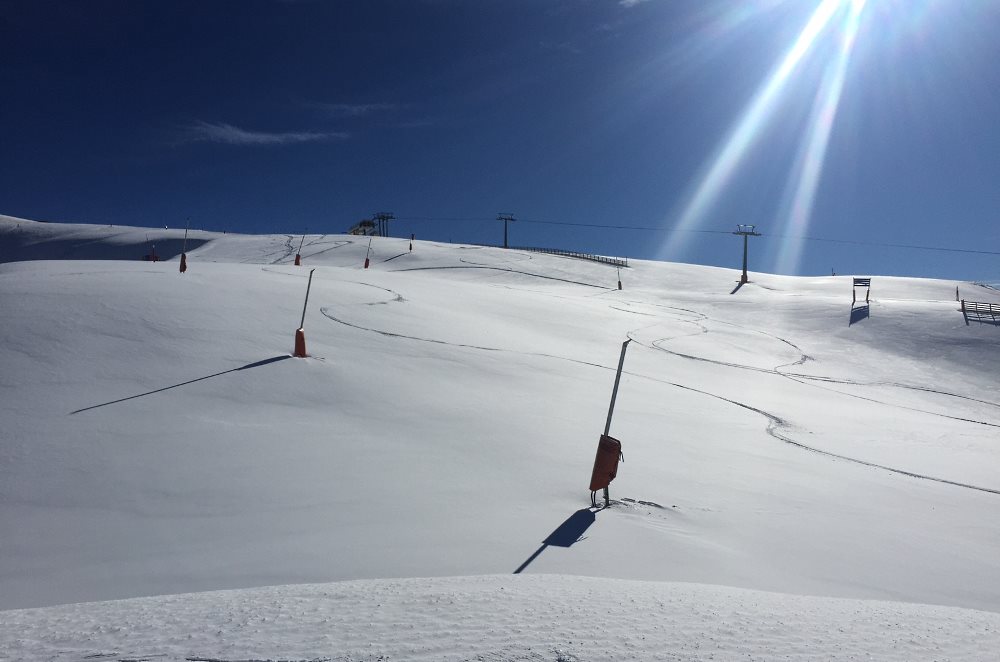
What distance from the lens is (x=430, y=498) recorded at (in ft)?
17.6

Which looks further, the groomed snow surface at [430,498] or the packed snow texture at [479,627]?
the groomed snow surface at [430,498]

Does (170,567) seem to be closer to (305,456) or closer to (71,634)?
(71,634)

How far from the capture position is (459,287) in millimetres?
22250

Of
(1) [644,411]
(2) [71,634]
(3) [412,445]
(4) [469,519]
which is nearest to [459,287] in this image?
(1) [644,411]

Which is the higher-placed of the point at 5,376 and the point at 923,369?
the point at 5,376

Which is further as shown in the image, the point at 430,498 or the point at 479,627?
the point at 430,498

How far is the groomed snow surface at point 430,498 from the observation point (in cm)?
314

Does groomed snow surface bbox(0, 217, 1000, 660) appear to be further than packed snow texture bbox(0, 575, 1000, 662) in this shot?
Yes

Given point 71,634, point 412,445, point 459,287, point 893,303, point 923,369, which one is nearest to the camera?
Result: point 71,634

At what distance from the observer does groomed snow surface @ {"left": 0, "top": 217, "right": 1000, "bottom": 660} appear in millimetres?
3137

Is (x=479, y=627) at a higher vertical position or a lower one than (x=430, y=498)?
higher

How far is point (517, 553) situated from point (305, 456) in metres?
Result: 2.48

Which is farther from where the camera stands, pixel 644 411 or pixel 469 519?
pixel 644 411

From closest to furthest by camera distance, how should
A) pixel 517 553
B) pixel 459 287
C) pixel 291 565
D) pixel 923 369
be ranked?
pixel 291 565 < pixel 517 553 < pixel 923 369 < pixel 459 287
